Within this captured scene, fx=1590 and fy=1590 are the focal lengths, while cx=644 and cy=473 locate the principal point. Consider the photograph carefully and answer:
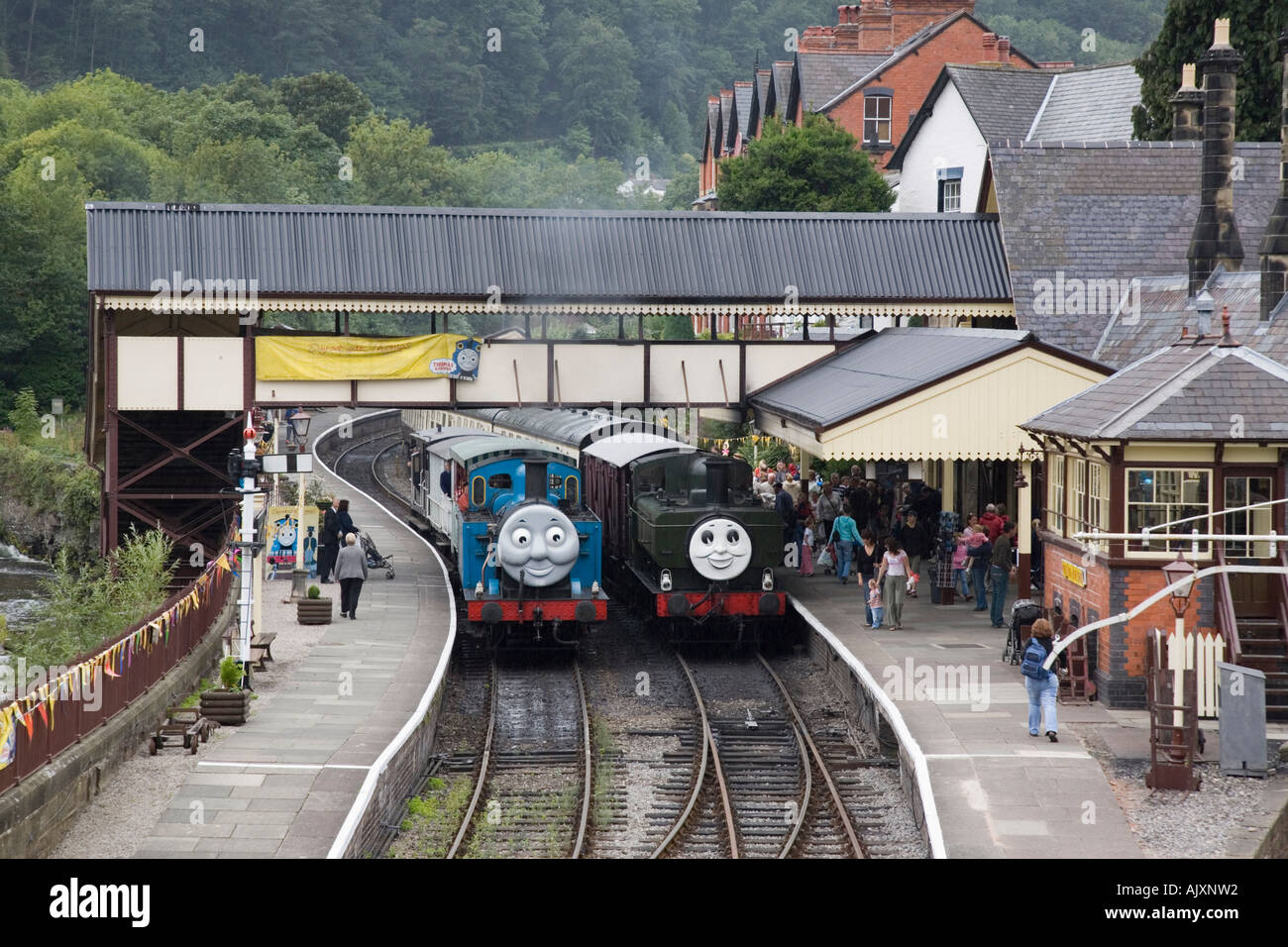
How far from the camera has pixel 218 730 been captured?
1655 centimetres

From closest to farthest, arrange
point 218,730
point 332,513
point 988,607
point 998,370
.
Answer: point 218,730 < point 998,370 < point 988,607 < point 332,513

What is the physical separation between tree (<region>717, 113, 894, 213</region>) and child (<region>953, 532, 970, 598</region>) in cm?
2126

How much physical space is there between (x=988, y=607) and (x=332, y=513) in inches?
418

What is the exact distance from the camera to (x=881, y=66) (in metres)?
52.0

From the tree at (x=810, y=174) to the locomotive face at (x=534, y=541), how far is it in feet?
82.0

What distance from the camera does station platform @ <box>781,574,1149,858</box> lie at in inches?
517

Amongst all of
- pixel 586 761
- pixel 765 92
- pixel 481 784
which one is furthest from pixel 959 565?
pixel 765 92

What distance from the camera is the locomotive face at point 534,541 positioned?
69.3 ft

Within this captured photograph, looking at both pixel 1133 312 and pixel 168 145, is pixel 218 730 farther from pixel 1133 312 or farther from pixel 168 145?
pixel 168 145

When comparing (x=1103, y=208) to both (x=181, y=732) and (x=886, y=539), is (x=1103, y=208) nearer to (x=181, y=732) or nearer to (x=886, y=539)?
(x=886, y=539)

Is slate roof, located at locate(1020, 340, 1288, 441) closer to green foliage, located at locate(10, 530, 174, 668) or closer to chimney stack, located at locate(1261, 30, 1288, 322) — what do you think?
chimney stack, located at locate(1261, 30, 1288, 322)

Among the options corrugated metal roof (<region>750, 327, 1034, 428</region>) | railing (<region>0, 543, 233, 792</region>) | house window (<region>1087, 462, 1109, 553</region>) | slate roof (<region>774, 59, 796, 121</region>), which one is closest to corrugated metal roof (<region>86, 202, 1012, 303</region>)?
corrugated metal roof (<region>750, 327, 1034, 428</region>)

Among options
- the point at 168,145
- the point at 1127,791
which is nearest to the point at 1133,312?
the point at 1127,791
